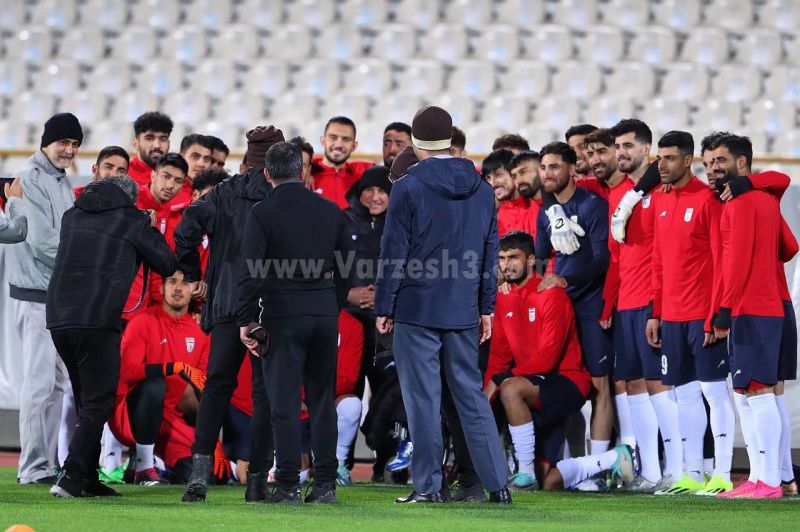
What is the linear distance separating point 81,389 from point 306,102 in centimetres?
703

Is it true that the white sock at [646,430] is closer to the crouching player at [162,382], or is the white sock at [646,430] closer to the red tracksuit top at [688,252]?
the red tracksuit top at [688,252]

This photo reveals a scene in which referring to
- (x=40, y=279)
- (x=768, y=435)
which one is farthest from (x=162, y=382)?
(x=768, y=435)

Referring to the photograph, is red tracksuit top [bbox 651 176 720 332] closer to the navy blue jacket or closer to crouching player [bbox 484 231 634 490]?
crouching player [bbox 484 231 634 490]

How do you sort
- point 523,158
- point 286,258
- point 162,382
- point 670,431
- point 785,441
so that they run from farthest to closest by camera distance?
point 523,158 < point 162,382 < point 670,431 < point 785,441 < point 286,258

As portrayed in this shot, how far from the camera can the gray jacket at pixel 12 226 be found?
6.27 m

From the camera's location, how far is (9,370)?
9.77 meters

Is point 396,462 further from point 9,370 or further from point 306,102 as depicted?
point 306,102

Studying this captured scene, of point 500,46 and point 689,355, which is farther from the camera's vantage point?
point 500,46

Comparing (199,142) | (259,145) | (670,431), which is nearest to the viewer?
(259,145)

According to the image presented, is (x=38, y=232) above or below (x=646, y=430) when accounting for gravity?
above

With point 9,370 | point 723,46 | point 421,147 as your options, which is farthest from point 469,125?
point 421,147

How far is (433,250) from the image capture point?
19.9ft

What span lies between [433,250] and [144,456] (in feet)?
8.90

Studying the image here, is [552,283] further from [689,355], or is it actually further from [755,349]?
[755,349]
